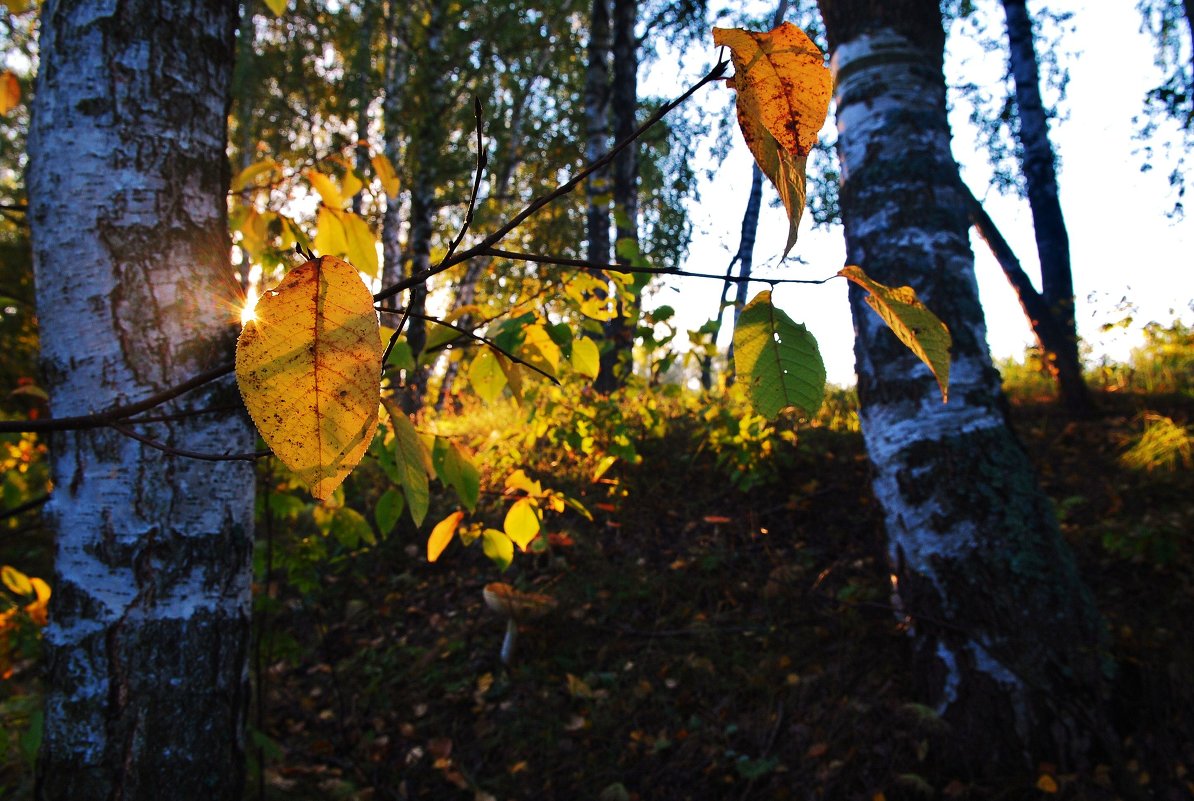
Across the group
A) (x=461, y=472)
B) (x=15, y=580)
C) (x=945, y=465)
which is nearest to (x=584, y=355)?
(x=461, y=472)

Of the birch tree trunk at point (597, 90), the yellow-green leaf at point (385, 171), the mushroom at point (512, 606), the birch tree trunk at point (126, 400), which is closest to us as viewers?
the birch tree trunk at point (126, 400)

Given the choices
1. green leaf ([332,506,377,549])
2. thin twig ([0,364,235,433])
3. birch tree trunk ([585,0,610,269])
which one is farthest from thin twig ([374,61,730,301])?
birch tree trunk ([585,0,610,269])

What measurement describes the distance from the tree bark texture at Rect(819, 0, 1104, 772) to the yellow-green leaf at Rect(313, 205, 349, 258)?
5.59 feet

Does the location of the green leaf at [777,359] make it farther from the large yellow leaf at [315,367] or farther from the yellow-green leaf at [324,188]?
the yellow-green leaf at [324,188]

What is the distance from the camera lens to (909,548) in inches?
79.2

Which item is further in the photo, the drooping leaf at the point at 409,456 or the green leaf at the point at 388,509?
the green leaf at the point at 388,509

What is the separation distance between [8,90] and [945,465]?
94.0 inches

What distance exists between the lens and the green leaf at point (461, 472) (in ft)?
3.44

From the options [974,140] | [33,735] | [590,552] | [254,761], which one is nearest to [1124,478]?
[590,552]

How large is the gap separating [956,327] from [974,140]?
9317 mm

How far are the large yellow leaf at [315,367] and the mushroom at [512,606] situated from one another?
2.50 meters

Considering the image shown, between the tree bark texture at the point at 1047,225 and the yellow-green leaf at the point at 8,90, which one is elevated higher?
the tree bark texture at the point at 1047,225

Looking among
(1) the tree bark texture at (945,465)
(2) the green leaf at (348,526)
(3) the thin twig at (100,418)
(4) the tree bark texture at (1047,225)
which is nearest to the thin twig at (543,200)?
(3) the thin twig at (100,418)

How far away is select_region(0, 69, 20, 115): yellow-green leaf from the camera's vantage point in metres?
1.18
